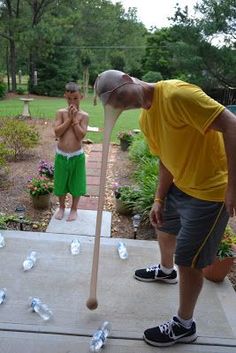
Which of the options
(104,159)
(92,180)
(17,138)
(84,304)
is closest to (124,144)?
(17,138)

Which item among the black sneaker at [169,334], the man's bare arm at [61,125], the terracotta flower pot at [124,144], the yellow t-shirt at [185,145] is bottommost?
the terracotta flower pot at [124,144]

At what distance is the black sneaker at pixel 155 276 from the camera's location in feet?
8.34

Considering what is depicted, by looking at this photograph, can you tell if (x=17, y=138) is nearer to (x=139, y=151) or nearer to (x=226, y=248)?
(x=139, y=151)

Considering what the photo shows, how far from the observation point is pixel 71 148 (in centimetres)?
357

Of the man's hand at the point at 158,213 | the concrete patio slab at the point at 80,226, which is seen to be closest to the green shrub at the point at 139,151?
the concrete patio slab at the point at 80,226

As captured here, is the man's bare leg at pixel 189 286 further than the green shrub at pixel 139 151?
No

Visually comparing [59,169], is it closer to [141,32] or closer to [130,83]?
[130,83]

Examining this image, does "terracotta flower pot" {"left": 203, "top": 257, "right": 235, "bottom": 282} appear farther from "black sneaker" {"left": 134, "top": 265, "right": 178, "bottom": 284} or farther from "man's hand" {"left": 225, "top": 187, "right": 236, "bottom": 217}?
"man's hand" {"left": 225, "top": 187, "right": 236, "bottom": 217}

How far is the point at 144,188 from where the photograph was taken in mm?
4008

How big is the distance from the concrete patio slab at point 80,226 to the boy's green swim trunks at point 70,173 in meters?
0.25

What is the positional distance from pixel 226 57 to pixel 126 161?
6388mm

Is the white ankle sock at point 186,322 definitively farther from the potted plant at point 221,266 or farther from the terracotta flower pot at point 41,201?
the terracotta flower pot at point 41,201

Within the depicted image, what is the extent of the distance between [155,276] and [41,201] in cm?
186

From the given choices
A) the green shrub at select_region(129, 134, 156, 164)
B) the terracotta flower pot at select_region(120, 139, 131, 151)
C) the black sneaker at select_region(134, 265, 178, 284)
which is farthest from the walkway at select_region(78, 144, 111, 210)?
the black sneaker at select_region(134, 265, 178, 284)
